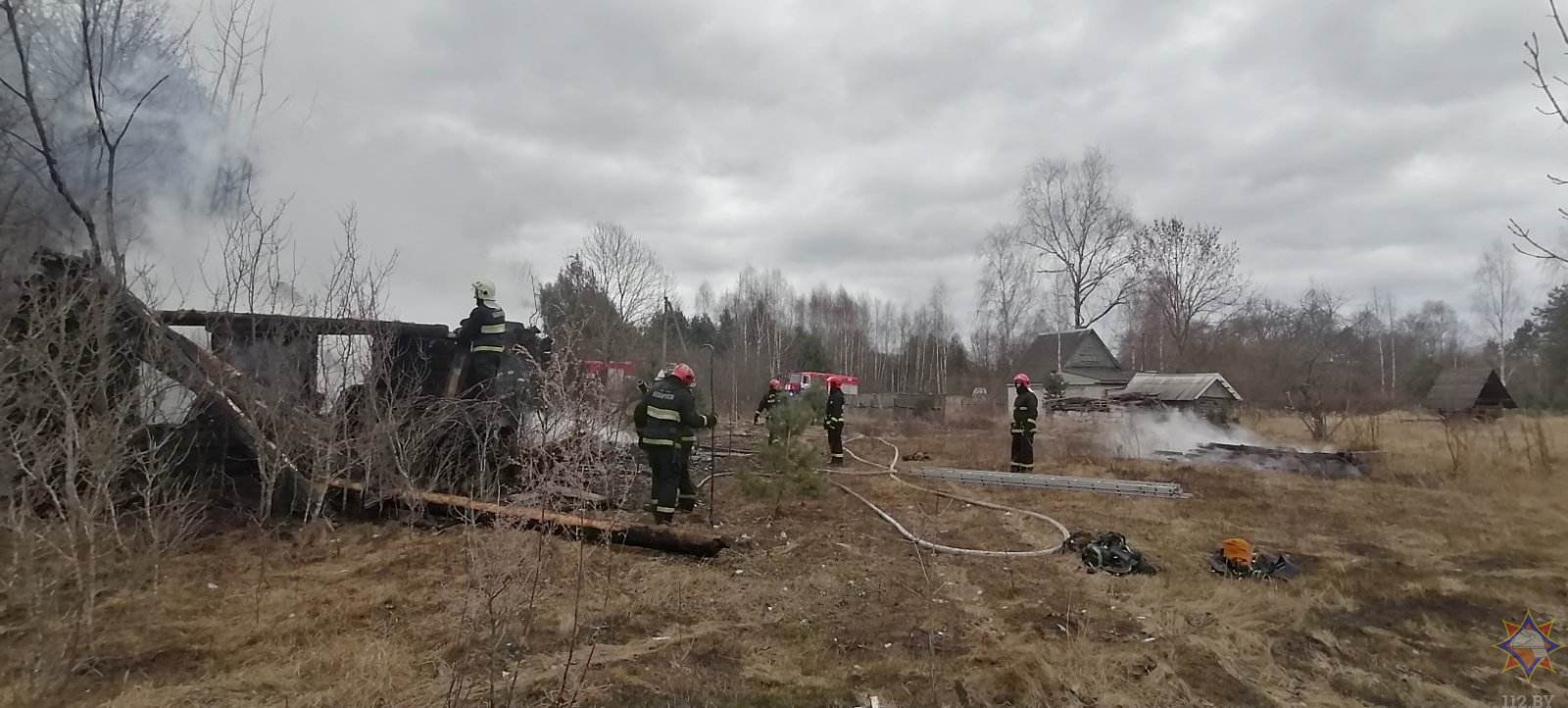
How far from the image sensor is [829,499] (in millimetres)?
10242

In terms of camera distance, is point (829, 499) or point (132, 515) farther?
point (829, 499)

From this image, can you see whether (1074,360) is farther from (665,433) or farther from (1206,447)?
(665,433)

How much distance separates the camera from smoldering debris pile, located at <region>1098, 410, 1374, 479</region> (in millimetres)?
13953

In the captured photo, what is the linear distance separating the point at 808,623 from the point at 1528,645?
14.9 feet

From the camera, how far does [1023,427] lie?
12680 millimetres

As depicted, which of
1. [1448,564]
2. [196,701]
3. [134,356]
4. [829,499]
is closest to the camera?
[196,701]

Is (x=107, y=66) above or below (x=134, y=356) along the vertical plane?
above

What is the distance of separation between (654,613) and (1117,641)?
299 centimetres

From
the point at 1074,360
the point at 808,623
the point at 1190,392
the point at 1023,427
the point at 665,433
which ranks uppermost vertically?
the point at 1074,360

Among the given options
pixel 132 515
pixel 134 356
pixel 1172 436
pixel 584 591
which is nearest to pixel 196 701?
pixel 584 591

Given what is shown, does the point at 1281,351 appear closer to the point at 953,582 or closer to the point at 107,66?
the point at 953,582

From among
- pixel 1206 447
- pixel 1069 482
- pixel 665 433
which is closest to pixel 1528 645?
pixel 1069 482

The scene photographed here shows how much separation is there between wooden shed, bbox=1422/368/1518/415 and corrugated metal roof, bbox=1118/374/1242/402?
33.3 feet

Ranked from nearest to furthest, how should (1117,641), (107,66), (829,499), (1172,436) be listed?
(1117,641)
(107,66)
(829,499)
(1172,436)
